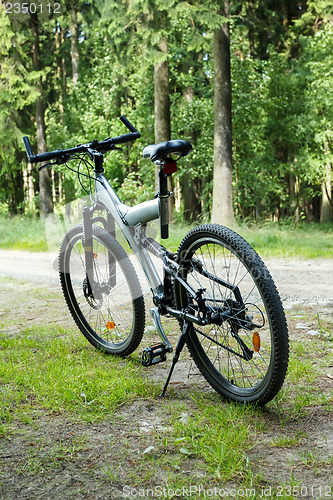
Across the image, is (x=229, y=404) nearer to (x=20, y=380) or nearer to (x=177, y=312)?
(x=177, y=312)

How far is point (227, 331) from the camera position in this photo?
2.90 m

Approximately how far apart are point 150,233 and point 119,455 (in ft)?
4.93

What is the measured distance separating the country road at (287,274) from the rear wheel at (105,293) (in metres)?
0.46

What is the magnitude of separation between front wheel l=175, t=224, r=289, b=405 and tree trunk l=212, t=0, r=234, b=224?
8.67 meters

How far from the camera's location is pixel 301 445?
236 cm

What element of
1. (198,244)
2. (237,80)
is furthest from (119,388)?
(237,80)

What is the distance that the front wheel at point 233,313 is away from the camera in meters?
2.56

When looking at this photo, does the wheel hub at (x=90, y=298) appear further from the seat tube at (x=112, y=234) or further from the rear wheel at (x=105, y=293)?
the seat tube at (x=112, y=234)

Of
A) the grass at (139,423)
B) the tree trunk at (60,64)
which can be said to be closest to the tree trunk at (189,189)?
the tree trunk at (60,64)

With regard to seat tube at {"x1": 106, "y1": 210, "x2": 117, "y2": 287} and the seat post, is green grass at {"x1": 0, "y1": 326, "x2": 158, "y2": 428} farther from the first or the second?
the seat post

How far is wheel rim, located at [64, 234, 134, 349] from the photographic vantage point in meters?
3.67

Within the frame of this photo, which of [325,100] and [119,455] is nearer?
[119,455]

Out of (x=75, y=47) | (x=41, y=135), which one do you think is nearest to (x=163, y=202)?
(x=41, y=135)

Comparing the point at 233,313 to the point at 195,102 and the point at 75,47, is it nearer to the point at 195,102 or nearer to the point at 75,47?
the point at 195,102
